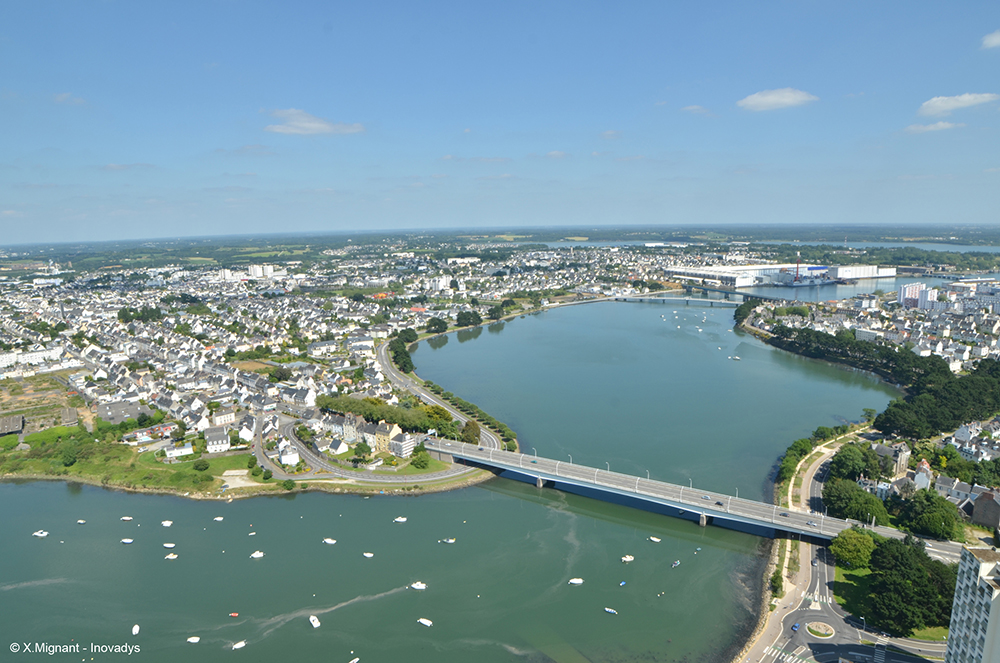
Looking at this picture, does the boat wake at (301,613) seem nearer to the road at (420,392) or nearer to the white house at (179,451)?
the road at (420,392)

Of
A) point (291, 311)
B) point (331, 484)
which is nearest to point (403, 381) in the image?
point (331, 484)

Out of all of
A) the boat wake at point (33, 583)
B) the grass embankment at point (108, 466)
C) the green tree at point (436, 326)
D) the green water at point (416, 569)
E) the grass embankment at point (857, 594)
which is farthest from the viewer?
the green tree at point (436, 326)

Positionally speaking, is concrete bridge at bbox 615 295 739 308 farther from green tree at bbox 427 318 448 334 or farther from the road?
the road

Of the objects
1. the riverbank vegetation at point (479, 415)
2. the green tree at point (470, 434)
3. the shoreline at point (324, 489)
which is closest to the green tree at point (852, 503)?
the riverbank vegetation at point (479, 415)

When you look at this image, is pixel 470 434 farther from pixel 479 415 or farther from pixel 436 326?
pixel 436 326

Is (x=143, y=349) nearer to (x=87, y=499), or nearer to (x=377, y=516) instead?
(x=87, y=499)

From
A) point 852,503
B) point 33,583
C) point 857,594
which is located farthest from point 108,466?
point 852,503
